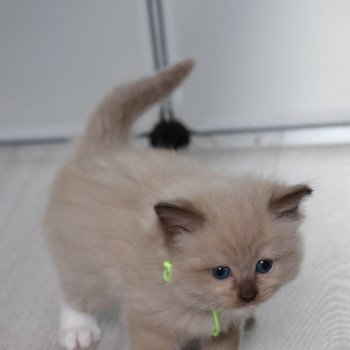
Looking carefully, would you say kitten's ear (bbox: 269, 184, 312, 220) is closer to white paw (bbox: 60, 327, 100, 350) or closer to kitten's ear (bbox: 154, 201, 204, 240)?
kitten's ear (bbox: 154, 201, 204, 240)

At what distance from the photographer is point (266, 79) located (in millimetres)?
1783

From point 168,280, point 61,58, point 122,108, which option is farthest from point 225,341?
point 61,58

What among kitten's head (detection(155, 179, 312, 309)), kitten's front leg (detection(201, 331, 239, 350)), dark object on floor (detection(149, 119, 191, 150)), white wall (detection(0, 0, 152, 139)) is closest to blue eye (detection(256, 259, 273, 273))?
kitten's head (detection(155, 179, 312, 309))

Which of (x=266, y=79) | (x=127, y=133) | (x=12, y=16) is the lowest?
(x=266, y=79)

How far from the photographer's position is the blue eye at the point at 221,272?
0.93 m

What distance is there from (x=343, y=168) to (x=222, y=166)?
301 millimetres

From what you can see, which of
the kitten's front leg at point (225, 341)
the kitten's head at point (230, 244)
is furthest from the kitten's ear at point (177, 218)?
the kitten's front leg at point (225, 341)

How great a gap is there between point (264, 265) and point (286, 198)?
0.33 feet

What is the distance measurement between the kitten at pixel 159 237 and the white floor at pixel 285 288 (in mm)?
98

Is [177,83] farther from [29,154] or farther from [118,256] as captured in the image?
[29,154]

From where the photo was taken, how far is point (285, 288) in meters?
1.32

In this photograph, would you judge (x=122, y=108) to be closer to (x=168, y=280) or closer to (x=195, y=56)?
(x=168, y=280)

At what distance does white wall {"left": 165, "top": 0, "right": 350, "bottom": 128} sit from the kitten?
1.52ft

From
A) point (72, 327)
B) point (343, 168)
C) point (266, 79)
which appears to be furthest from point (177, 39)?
point (72, 327)
